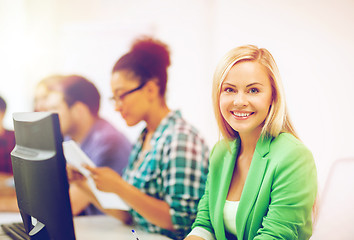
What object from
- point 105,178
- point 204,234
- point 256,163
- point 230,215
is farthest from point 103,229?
point 256,163

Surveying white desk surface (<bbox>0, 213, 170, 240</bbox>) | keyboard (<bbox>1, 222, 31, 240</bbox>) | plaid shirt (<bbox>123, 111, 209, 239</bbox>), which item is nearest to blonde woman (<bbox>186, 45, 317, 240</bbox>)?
plaid shirt (<bbox>123, 111, 209, 239</bbox>)

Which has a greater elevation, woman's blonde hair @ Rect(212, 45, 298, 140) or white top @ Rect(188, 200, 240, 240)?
woman's blonde hair @ Rect(212, 45, 298, 140)

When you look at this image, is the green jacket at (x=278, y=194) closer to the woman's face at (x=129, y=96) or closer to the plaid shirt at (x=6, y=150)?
the woman's face at (x=129, y=96)

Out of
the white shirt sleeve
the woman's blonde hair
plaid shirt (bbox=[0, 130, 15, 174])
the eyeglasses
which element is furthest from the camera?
plaid shirt (bbox=[0, 130, 15, 174])

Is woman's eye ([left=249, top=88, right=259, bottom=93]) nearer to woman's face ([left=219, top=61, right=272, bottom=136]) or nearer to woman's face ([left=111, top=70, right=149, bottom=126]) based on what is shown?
woman's face ([left=219, top=61, right=272, bottom=136])

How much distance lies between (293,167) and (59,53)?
2.31m

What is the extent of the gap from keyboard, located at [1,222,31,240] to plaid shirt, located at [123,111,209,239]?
1.52 ft

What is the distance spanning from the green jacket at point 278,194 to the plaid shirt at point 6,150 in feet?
5.60

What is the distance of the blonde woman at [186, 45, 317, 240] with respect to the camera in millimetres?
952

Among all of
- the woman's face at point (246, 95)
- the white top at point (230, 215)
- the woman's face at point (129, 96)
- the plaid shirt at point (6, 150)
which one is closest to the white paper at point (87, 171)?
the woman's face at point (129, 96)

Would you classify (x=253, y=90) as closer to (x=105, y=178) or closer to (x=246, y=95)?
(x=246, y=95)

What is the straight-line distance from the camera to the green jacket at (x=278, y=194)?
0.94 meters

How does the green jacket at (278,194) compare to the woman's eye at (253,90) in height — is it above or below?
below

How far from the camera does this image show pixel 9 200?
205 cm
